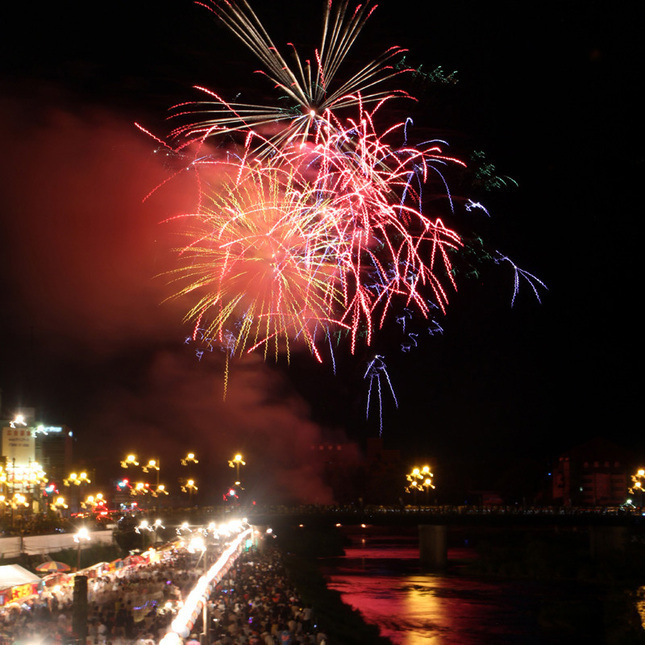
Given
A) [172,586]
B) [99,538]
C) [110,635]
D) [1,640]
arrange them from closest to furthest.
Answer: [1,640], [110,635], [172,586], [99,538]

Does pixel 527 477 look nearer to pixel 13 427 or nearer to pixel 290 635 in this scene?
pixel 13 427

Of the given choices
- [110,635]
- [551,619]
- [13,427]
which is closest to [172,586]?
[110,635]

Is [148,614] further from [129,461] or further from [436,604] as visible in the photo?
[129,461]

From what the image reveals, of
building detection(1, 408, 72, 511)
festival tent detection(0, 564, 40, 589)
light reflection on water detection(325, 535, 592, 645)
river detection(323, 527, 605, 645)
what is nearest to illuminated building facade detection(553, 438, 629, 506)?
river detection(323, 527, 605, 645)

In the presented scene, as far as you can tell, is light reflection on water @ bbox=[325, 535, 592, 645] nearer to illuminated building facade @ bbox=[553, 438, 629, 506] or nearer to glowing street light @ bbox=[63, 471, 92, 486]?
glowing street light @ bbox=[63, 471, 92, 486]

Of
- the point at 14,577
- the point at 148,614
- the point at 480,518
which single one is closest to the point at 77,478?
the point at 480,518

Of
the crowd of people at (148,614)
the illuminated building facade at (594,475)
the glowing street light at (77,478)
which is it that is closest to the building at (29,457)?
the glowing street light at (77,478)

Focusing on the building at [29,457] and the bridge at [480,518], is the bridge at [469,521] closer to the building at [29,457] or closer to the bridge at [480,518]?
the bridge at [480,518]

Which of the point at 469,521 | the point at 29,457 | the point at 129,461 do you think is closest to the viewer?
the point at 129,461
